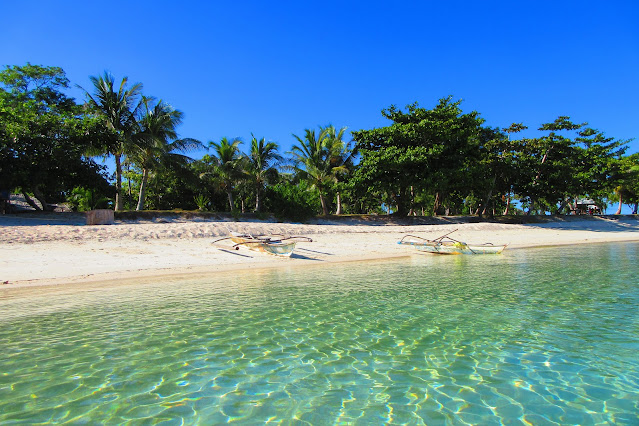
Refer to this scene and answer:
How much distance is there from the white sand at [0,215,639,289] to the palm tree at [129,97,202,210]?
23.1ft

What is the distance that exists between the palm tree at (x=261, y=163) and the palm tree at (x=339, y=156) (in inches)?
202

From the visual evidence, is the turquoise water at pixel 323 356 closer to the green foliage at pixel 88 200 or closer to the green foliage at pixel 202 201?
the green foliage at pixel 88 200

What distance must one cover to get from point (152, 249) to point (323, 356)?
12750 millimetres

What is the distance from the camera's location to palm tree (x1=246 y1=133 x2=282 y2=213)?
33.3 metres

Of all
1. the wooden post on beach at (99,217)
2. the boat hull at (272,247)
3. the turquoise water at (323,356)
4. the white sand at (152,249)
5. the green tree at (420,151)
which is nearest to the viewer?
the turquoise water at (323,356)

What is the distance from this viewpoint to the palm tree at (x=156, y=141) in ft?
89.3

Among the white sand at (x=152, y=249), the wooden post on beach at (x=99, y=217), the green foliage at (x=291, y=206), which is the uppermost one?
the green foliage at (x=291, y=206)

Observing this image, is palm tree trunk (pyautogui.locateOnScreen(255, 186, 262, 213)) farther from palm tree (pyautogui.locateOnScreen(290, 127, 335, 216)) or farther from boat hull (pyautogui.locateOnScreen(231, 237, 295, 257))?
boat hull (pyautogui.locateOnScreen(231, 237, 295, 257))

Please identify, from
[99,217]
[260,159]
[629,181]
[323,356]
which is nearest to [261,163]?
[260,159]

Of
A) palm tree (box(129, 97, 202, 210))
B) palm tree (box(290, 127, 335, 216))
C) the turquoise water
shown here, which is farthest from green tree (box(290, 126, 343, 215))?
the turquoise water

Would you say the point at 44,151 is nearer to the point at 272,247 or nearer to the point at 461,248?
the point at 272,247

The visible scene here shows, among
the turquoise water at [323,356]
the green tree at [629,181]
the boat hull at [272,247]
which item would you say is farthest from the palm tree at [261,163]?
the green tree at [629,181]

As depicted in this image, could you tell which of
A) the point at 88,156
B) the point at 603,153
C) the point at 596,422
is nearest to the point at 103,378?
the point at 596,422

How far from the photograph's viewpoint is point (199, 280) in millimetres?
10758
